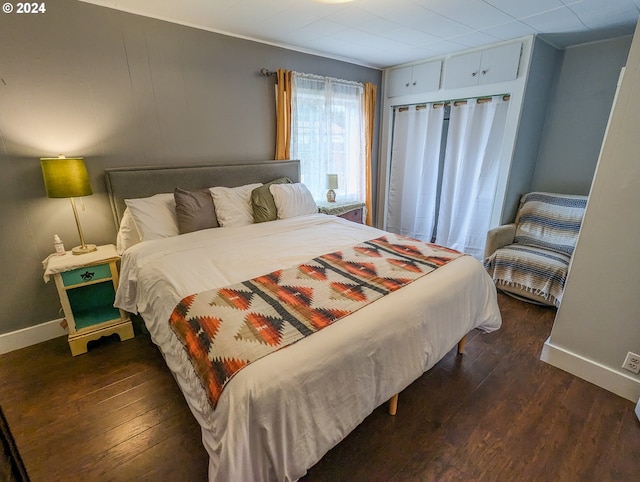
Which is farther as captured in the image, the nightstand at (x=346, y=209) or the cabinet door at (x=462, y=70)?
the nightstand at (x=346, y=209)

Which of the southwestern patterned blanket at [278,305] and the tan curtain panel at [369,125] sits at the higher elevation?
the tan curtain panel at [369,125]

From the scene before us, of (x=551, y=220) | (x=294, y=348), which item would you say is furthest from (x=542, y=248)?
(x=294, y=348)

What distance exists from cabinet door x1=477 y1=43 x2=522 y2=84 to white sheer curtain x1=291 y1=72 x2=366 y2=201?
1374 millimetres

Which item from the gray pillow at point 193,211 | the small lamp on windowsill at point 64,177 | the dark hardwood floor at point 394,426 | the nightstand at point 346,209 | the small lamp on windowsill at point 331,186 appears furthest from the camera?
the small lamp on windowsill at point 331,186

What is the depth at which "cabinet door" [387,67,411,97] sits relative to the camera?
149 inches

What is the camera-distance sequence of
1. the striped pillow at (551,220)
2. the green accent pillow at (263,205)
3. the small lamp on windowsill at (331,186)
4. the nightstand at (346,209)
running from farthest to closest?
the small lamp on windowsill at (331,186), the nightstand at (346,209), the striped pillow at (551,220), the green accent pillow at (263,205)

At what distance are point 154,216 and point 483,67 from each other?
347 cm

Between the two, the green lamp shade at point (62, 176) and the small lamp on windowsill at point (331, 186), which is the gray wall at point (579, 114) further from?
the green lamp shade at point (62, 176)

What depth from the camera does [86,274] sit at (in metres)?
2.08

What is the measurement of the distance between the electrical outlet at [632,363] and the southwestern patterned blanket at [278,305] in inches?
44.3

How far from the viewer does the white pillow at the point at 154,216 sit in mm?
2203

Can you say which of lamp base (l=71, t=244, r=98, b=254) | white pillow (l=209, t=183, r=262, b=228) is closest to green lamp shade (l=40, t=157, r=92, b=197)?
lamp base (l=71, t=244, r=98, b=254)

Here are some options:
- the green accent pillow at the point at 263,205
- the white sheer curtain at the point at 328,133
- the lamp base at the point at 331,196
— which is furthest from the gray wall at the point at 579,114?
the green accent pillow at the point at 263,205

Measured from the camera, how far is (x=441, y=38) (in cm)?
282
